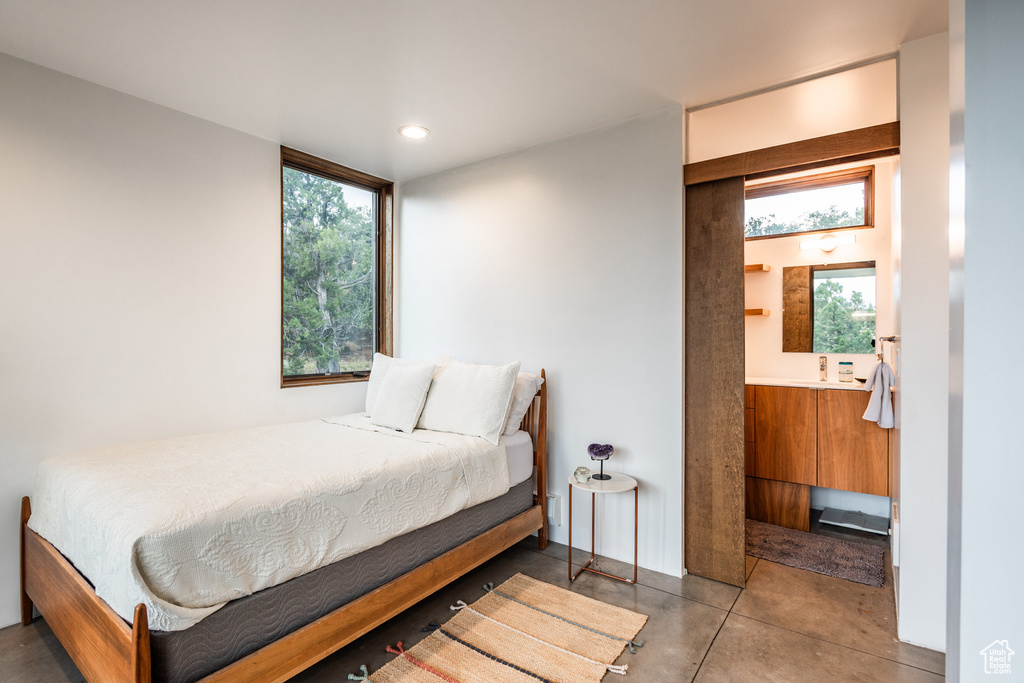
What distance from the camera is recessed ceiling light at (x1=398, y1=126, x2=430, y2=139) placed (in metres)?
3.00

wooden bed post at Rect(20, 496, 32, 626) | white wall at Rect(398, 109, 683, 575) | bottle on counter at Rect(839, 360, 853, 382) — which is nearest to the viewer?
wooden bed post at Rect(20, 496, 32, 626)

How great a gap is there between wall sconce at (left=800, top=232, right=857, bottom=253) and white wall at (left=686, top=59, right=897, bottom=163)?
1008 mm

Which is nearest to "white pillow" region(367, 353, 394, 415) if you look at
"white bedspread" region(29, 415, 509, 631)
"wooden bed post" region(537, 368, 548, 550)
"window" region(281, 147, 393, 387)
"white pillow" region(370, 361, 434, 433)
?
"white pillow" region(370, 361, 434, 433)

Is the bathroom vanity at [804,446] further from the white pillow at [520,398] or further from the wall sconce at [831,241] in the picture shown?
the white pillow at [520,398]

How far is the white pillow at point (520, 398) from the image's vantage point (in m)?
2.96

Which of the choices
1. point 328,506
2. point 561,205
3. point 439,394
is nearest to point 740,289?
point 561,205

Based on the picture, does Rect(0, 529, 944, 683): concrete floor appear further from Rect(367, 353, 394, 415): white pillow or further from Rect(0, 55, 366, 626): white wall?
Rect(367, 353, 394, 415): white pillow

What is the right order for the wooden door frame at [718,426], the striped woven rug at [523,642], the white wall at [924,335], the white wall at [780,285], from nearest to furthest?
the striped woven rug at [523,642] → the white wall at [924,335] → the wooden door frame at [718,426] → the white wall at [780,285]

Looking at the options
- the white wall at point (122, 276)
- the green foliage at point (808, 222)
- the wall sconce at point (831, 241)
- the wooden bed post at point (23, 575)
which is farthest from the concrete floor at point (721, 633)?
the green foliage at point (808, 222)

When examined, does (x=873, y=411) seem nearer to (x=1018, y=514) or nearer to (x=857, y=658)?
(x=857, y=658)

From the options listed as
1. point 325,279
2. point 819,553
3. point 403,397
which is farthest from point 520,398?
point 819,553

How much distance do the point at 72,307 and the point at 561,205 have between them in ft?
8.69

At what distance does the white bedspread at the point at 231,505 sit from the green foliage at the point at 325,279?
97cm

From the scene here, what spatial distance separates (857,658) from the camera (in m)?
2.03
